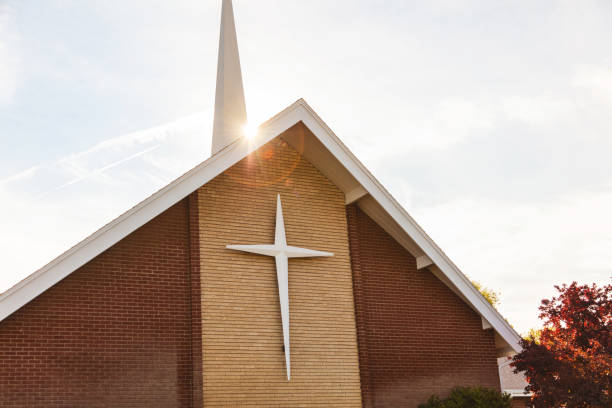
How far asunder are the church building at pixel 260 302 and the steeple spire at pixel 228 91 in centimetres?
640

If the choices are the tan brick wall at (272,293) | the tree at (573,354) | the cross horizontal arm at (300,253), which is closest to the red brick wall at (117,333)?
the tan brick wall at (272,293)

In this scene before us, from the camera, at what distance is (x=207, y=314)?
43.9ft

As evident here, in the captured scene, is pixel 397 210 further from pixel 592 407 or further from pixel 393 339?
pixel 592 407

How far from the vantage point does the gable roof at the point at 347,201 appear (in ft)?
38.5

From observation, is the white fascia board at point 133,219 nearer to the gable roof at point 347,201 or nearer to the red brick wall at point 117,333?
the gable roof at point 347,201

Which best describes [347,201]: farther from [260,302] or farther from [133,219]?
[133,219]

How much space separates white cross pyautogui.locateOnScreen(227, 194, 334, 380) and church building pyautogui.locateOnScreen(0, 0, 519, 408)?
0.03 m

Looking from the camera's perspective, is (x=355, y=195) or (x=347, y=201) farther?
(x=347, y=201)

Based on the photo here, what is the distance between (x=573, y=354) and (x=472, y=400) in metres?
2.46

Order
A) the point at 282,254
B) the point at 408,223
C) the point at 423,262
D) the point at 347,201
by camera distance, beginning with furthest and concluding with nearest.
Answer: the point at 423,262
the point at 347,201
the point at 408,223
the point at 282,254

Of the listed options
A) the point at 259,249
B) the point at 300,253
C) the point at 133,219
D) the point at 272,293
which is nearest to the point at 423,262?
the point at 300,253

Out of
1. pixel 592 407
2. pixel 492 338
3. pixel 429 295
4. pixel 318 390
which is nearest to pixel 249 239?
pixel 318 390

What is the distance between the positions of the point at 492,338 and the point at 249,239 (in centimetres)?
634

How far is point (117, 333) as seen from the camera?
12.4 meters
